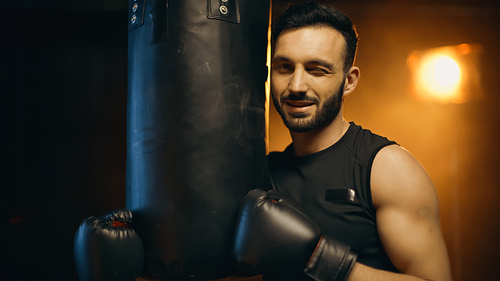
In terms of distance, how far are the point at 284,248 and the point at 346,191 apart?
346 mm

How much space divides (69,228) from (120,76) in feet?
4.61

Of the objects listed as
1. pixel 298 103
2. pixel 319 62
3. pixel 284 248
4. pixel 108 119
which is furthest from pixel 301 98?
pixel 108 119

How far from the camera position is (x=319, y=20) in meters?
1.06

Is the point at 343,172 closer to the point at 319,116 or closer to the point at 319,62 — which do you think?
the point at 319,116

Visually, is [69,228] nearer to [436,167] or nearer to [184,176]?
[184,176]

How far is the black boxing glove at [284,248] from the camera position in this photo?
0.79 meters

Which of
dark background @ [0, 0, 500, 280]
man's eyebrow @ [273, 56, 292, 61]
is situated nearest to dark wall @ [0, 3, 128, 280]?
dark background @ [0, 0, 500, 280]

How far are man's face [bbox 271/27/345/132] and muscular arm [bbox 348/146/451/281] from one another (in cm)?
29

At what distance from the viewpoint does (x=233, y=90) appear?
88 centimetres

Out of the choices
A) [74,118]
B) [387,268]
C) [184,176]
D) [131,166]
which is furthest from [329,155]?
[74,118]

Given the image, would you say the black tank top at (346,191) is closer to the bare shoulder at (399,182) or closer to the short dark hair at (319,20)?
the bare shoulder at (399,182)

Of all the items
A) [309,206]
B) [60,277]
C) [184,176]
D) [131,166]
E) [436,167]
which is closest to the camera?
[184,176]

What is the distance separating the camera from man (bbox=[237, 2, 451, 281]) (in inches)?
35.0

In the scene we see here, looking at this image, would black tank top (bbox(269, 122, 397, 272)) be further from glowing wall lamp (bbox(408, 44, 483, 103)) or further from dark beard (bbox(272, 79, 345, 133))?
glowing wall lamp (bbox(408, 44, 483, 103))
